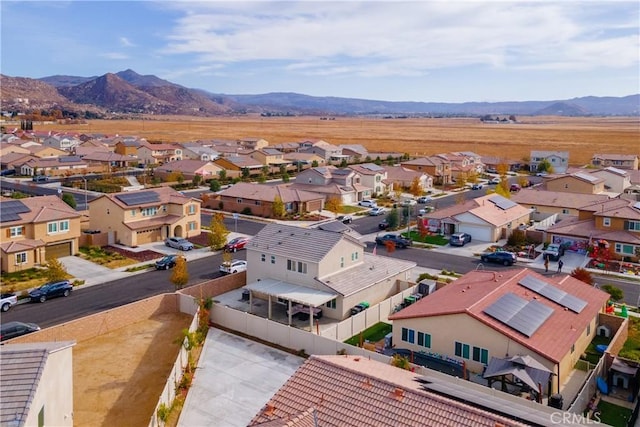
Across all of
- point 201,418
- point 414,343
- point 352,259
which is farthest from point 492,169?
point 201,418

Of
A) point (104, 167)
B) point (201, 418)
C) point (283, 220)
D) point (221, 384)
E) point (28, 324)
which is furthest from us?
point (104, 167)

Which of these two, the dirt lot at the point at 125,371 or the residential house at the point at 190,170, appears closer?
the dirt lot at the point at 125,371

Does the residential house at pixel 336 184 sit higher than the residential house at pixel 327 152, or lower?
lower

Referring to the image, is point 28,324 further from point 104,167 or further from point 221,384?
point 104,167

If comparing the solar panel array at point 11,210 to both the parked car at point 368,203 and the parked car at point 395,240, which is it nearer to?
the parked car at point 395,240

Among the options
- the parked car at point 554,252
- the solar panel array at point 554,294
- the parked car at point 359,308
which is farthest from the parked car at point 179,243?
the parked car at point 554,252

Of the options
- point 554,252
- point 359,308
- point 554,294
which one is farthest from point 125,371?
point 554,252

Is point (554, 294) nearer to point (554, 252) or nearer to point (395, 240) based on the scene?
point (554, 252)
